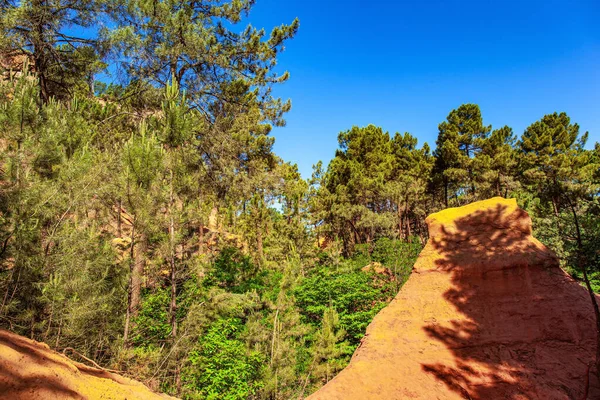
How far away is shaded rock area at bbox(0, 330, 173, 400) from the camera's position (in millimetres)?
2457

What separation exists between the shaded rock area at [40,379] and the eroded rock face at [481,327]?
10.8ft

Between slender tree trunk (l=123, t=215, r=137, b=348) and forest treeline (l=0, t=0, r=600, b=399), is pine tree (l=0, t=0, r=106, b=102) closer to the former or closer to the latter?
forest treeline (l=0, t=0, r=600, b=399)

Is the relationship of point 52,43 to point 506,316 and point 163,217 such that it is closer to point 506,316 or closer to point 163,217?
point 163,217

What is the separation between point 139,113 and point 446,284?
434 inches

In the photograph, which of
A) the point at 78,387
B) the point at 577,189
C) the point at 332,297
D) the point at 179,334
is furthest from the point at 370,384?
the point at 577,189

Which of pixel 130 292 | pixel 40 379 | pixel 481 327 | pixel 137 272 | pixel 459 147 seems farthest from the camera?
pixel 459 147

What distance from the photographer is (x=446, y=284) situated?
6875mm

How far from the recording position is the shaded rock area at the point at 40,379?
246cm

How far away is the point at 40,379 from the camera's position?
106 inches

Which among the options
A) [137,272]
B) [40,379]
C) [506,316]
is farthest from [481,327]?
[137,272]

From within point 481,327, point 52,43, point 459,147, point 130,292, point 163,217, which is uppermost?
point 459,147

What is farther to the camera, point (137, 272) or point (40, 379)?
point (137, 272)

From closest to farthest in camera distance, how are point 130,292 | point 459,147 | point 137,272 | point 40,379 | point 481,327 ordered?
point 40,379 → point 481,327 → point 130,292 → point 137,272 → point 459,147

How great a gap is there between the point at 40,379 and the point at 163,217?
4584 millimetres
